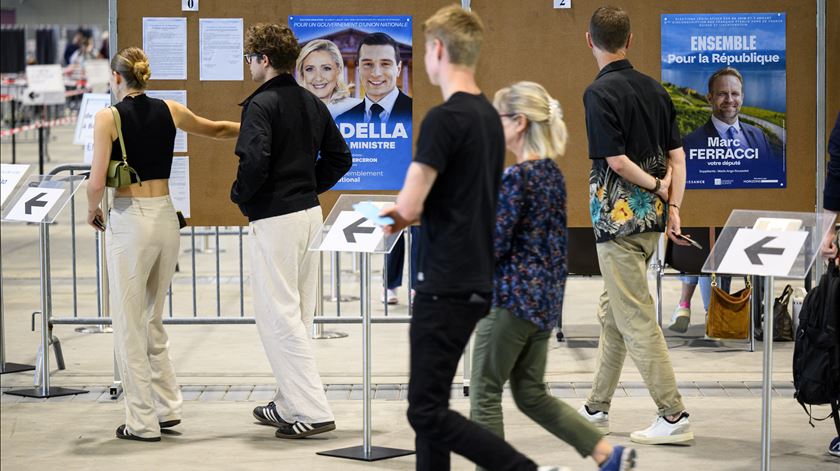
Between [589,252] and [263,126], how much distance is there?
3451 mm

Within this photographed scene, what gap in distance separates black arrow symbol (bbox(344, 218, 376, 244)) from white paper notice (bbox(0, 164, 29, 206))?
8.43 feet

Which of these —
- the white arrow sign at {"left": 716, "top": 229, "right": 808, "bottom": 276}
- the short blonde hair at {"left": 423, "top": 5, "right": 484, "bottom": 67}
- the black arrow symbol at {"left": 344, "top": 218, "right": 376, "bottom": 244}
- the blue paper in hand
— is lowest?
the white arrow sign at {"left": 716, "top": 229, "right": 808, "bottom": 276}

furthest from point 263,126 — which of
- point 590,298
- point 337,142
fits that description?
point 590,298

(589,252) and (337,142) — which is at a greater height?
(337,142)

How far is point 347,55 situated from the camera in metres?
6.99

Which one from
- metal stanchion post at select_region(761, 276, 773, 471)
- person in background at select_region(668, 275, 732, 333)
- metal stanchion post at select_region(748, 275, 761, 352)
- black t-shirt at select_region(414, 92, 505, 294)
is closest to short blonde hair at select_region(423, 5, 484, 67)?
black t-shirt at select_region(414, 92, 505, 294)

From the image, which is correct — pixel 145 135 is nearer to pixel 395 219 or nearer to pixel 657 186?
pixel 395 219

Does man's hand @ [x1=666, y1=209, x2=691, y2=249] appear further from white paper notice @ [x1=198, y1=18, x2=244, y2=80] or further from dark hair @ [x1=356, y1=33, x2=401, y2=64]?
white paper notice @ [x1=198, y1=18, x2=244, y2=80]

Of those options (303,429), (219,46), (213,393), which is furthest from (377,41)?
(303,429)

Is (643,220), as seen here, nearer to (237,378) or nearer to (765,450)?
(765,450)

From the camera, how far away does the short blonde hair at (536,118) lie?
4.44 metres

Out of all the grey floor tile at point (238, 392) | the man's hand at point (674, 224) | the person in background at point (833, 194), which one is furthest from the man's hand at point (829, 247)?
the grey floor tile at point (238, 392)

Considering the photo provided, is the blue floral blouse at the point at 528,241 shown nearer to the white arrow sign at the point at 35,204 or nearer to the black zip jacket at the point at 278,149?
the black zip jacket at the point at 278,149

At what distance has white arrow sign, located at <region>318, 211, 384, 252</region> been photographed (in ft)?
17.7
